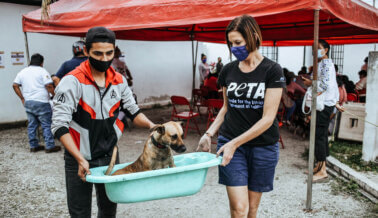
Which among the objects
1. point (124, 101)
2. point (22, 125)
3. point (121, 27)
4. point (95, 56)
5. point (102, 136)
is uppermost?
point (121, 27)

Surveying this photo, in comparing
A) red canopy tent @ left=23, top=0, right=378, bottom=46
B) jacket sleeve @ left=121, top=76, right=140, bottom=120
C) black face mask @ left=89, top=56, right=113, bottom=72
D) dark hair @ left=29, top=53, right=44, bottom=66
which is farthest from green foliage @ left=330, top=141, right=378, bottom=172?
dark hair @ left=29, top=53, right=44, bottom=66

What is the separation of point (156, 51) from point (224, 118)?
9.44 m

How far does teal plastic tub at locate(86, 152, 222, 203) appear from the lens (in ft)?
6.07

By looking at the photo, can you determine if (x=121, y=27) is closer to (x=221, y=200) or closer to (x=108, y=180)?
(x=221, y=200)

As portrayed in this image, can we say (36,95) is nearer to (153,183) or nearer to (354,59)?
(153,183)

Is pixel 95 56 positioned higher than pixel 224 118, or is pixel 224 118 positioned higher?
pixel 95 56

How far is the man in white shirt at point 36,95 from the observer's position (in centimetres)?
579

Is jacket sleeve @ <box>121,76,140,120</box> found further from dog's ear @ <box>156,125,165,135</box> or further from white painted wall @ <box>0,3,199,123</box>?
white painted wall @ <box>0,3,199,123</box>

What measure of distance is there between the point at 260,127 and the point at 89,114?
112 cm

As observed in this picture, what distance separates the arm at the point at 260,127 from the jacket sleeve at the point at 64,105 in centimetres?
100

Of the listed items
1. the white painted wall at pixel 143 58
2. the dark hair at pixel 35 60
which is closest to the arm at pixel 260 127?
the white painted wall at pixel 143 58

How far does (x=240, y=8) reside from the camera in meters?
4.18

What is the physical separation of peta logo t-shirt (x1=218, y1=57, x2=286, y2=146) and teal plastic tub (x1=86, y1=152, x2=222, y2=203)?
1.06 ft

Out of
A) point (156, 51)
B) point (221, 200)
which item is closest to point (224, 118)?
point (221, 200)
